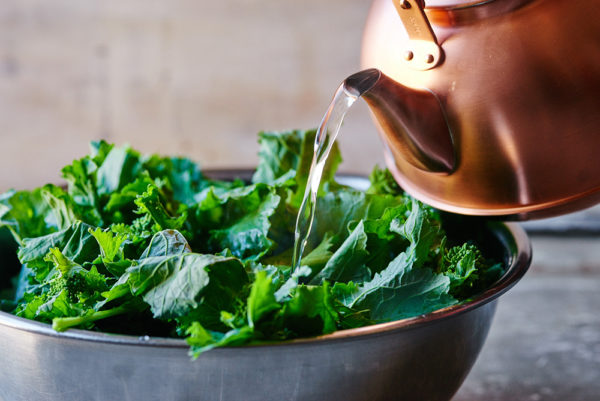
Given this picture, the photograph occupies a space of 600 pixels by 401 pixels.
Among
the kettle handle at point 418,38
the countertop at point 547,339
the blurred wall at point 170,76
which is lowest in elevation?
the countertop at point 547,339

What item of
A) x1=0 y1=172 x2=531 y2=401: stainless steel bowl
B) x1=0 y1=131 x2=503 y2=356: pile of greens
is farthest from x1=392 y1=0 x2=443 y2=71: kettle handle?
x1=0 y1=172 x2=531 y2=401: stainless steel bowl

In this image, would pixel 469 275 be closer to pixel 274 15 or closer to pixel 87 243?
pixel 87 243

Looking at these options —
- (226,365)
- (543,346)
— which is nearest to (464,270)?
(226,365)

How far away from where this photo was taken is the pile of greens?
0.63m

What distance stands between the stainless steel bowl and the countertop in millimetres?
392

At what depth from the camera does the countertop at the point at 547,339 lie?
101 centimetres

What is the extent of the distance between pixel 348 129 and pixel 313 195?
146cm

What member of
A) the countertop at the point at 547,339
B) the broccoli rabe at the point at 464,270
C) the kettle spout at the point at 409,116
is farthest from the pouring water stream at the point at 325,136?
the countertop at the point at 547,339

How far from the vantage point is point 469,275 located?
29.6 inches

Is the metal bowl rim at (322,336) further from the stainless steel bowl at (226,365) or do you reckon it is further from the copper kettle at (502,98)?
the copper kettle at (502,98)

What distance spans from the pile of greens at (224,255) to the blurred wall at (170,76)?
1.25 m

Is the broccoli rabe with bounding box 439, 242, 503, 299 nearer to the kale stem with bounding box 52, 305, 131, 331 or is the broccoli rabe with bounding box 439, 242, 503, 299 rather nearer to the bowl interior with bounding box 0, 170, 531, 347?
the bowl interior with bounding box 0, 170, 531, 347

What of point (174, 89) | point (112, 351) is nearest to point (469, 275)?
point (112, 351)

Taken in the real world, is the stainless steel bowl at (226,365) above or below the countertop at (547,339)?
above
